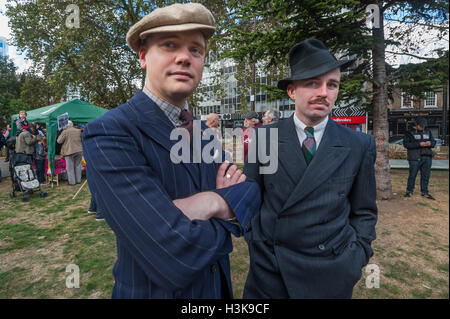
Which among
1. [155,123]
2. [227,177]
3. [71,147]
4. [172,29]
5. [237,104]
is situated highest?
[237,104]

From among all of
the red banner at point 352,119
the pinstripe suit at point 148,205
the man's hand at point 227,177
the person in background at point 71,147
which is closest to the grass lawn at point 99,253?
the man's hand at point 227,177

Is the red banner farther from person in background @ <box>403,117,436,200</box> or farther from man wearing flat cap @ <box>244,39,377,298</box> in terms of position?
man wearing flat cap @ <box>244,39,377,298</box>

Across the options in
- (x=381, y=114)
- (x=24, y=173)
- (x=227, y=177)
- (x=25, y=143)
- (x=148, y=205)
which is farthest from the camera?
(x=25, y=143)

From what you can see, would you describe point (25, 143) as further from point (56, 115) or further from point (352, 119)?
point (352, 119)

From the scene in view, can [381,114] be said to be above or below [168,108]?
above

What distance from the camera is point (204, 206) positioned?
3.54ft

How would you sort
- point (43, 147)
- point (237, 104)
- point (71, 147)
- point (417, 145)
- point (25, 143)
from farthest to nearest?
point (237, 104)
point (43, 147)
point (71, 147)
point (25, 143)
point (417, 145)

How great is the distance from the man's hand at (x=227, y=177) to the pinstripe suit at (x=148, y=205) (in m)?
0.12

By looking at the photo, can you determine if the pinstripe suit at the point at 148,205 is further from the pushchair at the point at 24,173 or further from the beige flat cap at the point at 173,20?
the pushchair at the point at 24,173

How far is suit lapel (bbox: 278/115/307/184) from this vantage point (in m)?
1.74

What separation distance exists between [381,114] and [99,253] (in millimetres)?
7445

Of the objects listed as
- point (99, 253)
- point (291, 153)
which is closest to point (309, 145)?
point (291, 153)

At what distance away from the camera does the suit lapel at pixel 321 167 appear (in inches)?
65.3
